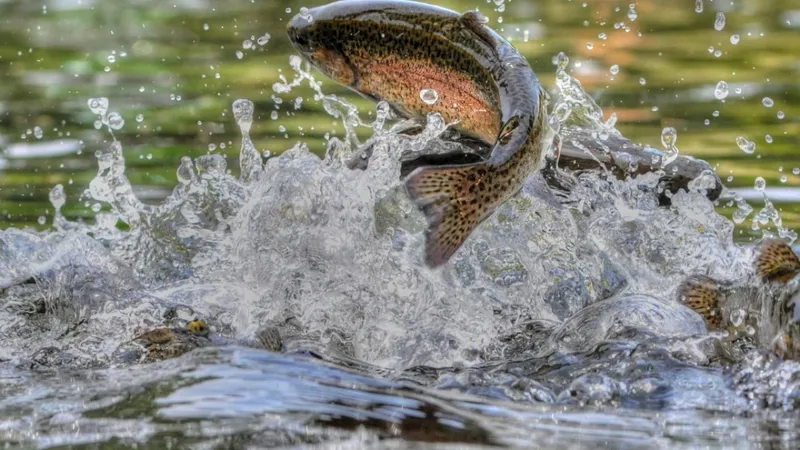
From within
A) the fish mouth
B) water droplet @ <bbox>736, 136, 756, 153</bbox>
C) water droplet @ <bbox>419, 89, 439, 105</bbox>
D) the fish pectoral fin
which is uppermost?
the fish mouth

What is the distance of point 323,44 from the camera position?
19.2ft

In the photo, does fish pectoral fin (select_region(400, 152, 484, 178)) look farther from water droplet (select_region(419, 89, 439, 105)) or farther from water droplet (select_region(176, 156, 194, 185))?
water droplet (select_region(176, 156, 194, 185))

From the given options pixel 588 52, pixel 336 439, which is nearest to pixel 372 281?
pixel 336 439

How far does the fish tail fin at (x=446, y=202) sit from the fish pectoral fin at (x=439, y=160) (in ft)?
3.42

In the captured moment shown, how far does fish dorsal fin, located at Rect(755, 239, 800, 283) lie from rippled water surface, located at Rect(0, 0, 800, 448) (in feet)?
0.73

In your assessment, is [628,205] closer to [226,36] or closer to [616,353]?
[616,353]

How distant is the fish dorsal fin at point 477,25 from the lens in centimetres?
542

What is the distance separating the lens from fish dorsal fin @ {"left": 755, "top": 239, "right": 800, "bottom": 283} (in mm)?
4777

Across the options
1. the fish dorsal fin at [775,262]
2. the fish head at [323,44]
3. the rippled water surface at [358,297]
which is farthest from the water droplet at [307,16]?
the fish dorsal fin at [775,262]

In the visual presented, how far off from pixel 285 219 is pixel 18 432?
1922 mm

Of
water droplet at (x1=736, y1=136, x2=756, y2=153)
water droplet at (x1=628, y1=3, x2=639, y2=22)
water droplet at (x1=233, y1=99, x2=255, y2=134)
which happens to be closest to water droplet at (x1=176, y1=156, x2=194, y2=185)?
water droplet at (x1=233, y1=99, x2=255, y2=134)

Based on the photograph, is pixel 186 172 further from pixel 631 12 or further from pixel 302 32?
pixel 631 12

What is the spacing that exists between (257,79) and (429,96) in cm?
A: 548

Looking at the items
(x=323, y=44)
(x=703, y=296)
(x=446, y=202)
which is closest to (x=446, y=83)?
(x=323, y=44)
